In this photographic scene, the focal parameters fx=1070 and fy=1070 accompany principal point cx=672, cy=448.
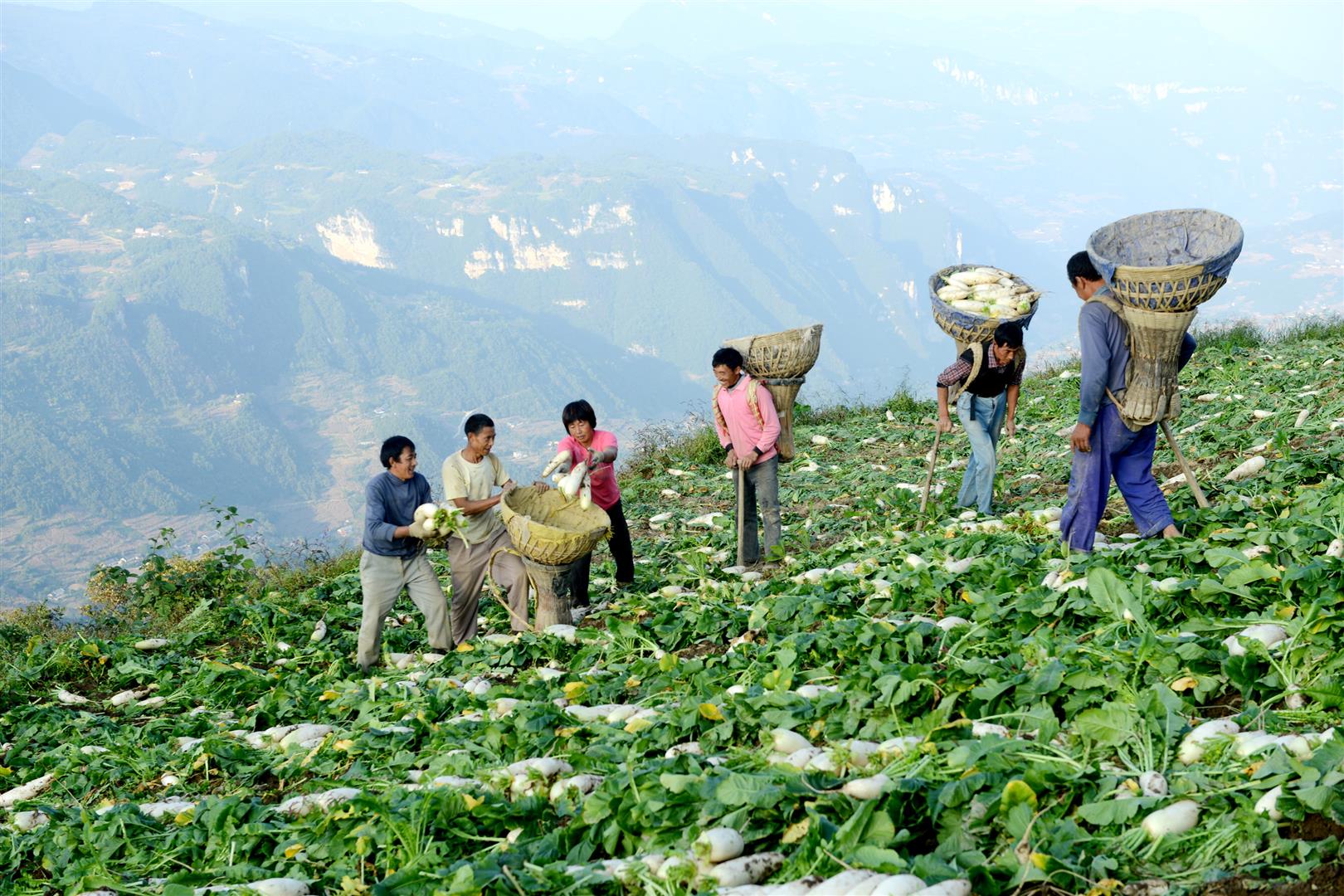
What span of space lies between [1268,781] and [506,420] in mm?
141649

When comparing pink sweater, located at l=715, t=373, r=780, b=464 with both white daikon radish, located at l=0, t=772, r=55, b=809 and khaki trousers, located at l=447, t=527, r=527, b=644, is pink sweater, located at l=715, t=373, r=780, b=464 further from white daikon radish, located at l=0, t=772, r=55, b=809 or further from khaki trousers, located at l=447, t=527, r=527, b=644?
white daikon radish, located at l=0, t=772, r=55, b=809

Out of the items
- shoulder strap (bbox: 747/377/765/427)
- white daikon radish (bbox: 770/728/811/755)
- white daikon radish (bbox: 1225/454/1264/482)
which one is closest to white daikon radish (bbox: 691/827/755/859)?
white daikon radish (bbox: 770/728/811/755)

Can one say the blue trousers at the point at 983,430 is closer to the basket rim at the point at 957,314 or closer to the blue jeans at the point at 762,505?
the basket rim at the point at 957,314

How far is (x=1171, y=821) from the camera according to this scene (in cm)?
283

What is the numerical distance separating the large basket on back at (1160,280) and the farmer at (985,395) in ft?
4.67

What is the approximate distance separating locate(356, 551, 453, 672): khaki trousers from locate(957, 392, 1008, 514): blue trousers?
12.7ft

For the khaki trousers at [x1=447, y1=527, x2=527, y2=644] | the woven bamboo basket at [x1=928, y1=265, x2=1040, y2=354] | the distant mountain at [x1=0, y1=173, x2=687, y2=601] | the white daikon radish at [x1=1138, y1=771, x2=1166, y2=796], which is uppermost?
the woven bamboo basket at [x1=928, y1=265, x2=1040, y2=354]

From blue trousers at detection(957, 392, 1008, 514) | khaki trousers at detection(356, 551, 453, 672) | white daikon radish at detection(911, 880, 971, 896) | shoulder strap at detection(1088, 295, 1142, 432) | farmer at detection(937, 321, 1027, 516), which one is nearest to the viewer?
white daikon radish at detection(911, 880, 971, 896)

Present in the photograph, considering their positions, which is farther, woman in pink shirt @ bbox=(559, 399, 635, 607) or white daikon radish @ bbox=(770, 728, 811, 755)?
woman in pink shirt @ bbox=(559, 399, 635, 607)

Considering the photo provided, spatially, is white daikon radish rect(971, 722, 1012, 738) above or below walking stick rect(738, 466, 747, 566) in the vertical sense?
above

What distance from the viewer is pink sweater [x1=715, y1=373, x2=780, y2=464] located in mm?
7301

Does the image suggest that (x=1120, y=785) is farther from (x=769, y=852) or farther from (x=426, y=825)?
(x=426, y=825)

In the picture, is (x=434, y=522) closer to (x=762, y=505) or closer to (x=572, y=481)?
(x=572, y=481)

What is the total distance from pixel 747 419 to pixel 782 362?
0.59 metres
